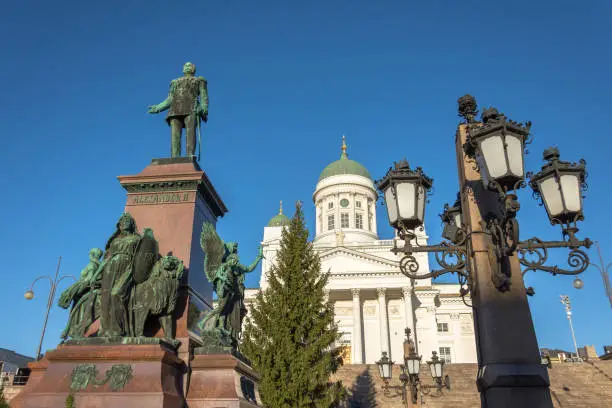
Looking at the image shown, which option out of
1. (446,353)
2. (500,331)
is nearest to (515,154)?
(500,331)

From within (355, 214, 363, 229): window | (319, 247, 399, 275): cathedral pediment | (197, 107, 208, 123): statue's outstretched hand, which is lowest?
(197, 107, 208, 123): statue's outstretched hand

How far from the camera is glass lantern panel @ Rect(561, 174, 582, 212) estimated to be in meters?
4.93

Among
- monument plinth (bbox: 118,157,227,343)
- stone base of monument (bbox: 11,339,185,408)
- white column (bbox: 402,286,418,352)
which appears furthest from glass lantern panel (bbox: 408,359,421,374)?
white column (bbox: 402,286,418,352)

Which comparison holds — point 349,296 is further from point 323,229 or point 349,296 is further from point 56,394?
point 56,394

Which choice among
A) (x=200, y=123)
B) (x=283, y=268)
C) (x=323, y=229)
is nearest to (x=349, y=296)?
(x=323, y=229)

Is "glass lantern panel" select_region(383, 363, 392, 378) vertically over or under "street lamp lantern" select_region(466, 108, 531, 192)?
under

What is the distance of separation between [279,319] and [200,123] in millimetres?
15298

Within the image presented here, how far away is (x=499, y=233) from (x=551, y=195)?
123 cm

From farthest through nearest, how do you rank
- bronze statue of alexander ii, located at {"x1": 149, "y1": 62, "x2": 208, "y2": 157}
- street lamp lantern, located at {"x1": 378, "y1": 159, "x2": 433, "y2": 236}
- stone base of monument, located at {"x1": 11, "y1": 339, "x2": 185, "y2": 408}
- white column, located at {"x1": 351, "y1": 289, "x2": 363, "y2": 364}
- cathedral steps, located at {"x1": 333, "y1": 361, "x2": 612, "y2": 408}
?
white column, located at {"x1": 351, "y1": 289, "x2": 363, "y2": 364} → cathedral steps, located at {"x1": 333, "y1": 361, "x2": 612, "y2": 408} → bronze statue of alexander ii, located at {"x1": 149, "y1": 62, "x2": 208, "y2": 157} → street lamp lantern, located at {"x1": 378, "y1": 159, "x2": 433, "y2": 236} → stone base of monument, located at {"x1": 11, "y1": 339, "x2": 185, "y2": 408}

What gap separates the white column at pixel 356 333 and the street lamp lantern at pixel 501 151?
4284 centimetres

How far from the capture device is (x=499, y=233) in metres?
4.28

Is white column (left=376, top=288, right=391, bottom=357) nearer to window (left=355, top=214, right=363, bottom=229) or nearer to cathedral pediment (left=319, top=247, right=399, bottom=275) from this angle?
cathedral pediment (left=319, top=247, right=399, bottom=275)

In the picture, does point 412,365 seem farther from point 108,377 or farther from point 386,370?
point 108,377

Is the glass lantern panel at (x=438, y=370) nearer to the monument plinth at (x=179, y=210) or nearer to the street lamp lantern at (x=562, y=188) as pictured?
the monument plinth at (x=179, y=210)
